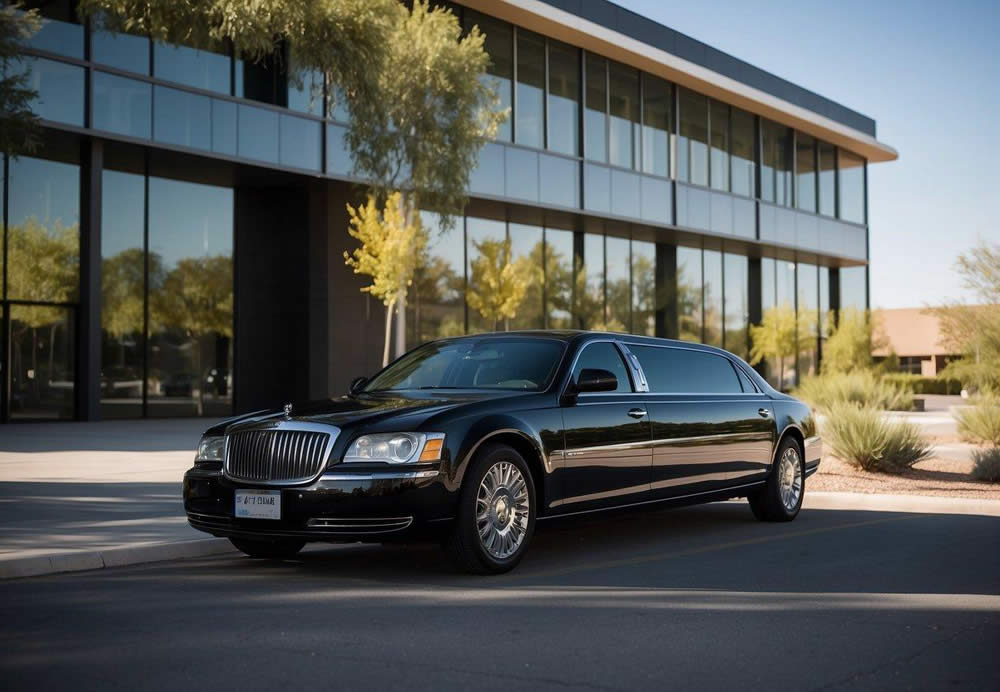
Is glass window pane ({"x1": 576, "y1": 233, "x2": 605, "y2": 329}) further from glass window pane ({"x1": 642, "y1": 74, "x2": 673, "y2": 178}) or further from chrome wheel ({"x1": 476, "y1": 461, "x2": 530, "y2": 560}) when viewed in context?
chrome wheel ({"x1": 476, "y1": 461, "x2": 530, "y2": 560})

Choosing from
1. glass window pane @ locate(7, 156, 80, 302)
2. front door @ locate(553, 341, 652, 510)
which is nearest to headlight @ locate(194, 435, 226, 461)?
front door @ locate(553, 341, 652, 510)

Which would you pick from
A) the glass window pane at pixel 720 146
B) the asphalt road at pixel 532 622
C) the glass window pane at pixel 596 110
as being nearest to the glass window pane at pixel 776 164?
the glass window pane at pixel 720 146

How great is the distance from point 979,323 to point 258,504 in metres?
20.3

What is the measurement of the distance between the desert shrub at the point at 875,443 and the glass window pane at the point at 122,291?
1573 centimetres

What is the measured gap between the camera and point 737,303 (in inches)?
1652

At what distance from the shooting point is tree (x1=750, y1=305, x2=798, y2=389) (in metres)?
42.7

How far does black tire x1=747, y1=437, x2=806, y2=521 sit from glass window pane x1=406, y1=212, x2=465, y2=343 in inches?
722

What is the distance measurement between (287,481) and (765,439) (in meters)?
5.10

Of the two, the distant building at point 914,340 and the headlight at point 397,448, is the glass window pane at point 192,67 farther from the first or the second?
Answer: the distant building at point 914,340

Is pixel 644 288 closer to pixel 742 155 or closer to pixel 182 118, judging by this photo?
pixel 742 155

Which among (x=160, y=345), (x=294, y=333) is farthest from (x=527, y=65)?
(x=160, y=345)

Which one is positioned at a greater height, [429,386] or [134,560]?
[429,386]

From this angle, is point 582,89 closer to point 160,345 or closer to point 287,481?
point 160,345

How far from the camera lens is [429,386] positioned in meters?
8.56
